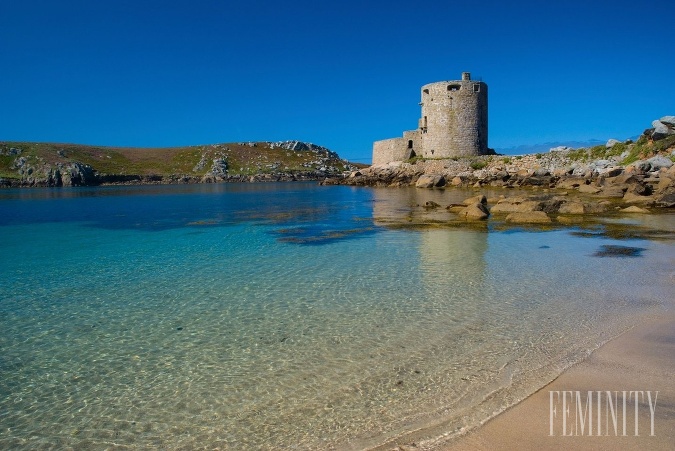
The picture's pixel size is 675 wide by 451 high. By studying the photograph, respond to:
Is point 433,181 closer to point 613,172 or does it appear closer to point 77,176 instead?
point 613,172

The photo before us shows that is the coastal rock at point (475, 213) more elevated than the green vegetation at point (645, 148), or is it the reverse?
the green vegetation at point (645, 148)

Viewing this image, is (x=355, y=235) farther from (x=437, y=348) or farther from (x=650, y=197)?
(x=650, y=197)

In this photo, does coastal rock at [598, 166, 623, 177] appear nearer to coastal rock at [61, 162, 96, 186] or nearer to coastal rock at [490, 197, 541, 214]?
coastal rock at [490, 197, 541, 214]

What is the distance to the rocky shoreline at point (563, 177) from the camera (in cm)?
1995

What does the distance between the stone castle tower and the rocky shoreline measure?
2610mm

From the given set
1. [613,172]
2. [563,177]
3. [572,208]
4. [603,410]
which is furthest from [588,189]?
[603,410]

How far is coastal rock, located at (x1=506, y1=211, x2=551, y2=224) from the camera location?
17.6m

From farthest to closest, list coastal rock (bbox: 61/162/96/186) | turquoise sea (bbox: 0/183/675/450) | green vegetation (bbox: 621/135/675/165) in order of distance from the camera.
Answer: coastal rock (bbox: 61/162/96/186)
green vegetation (bbox: 621/135/675/165)
turquoise sea (bbox: 0/183/675/450)

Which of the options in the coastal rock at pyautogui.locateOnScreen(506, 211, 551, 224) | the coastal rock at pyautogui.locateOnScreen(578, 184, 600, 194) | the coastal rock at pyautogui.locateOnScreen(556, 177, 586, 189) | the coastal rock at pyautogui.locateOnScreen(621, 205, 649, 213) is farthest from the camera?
the coastal rock at pyautogui.locateOnScreen(556, 177, 586, 189)

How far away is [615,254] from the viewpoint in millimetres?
11375

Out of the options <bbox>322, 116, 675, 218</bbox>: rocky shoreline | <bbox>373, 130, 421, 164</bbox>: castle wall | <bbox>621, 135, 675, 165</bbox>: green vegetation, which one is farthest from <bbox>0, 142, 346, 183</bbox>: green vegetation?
<bbox>621, 135, 675, 165</bbox>: green vegetation

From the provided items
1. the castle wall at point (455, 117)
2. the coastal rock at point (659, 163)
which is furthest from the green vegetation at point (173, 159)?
the coastal rock at point (659, 163)

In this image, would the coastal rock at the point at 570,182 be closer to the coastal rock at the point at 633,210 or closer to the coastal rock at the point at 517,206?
the coastal rock at the point at 633,210

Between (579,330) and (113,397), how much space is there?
602 centimetres
